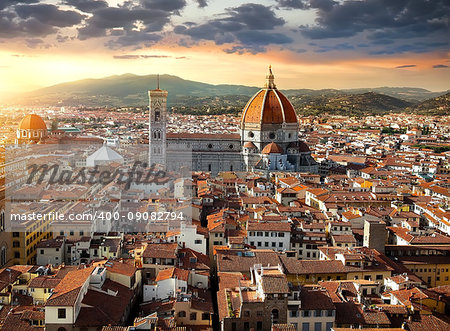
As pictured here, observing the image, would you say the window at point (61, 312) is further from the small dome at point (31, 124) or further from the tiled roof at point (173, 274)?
the small dome at point (31, 124)

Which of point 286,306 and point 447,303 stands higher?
point 286,306

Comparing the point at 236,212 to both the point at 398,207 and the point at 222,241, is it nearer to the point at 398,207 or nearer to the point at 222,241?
the point at 222,241

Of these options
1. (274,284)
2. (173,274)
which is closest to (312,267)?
(173,274)

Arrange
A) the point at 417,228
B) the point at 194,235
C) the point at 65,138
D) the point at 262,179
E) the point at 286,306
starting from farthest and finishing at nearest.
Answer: the point at 65,138 < the point at 262,179 < the point at 417,228 < the point at 194,235 < the point at 286,306

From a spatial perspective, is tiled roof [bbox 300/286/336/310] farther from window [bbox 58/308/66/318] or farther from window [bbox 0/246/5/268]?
window [bbox 0/246/5/268]

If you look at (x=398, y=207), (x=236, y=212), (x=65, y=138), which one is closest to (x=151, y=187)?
(x=236, y=212)

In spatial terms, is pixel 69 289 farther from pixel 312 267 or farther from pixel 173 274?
pixel 312 267
